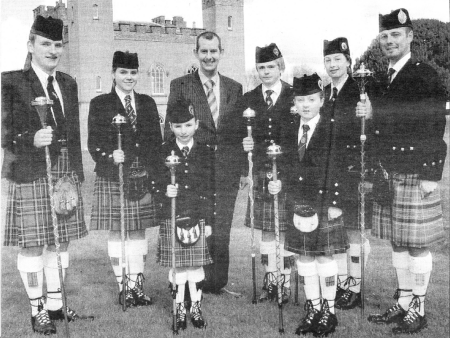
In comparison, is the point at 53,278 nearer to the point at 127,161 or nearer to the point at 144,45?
the point at 127,161

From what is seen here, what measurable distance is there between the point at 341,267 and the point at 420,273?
67 centimetres

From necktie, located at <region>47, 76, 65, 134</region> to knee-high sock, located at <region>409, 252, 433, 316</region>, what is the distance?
105 inches

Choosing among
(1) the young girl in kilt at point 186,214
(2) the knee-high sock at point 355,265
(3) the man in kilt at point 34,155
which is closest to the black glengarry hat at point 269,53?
(1) the young girl in kilt at point 186,214

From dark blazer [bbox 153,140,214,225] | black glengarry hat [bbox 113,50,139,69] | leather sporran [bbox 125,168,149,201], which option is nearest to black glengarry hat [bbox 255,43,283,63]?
dark blazer [bbox 153,140,214,225]

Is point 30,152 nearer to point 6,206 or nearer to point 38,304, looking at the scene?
point 6,206

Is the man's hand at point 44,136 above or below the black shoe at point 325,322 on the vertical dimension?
above

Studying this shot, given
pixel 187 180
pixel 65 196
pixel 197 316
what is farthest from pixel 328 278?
pixel 65 196

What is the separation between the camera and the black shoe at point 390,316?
402 cm

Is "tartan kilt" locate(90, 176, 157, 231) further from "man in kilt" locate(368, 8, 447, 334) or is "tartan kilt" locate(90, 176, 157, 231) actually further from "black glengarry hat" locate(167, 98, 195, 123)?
"man in kilt" locate(368, 8, 447, 334)

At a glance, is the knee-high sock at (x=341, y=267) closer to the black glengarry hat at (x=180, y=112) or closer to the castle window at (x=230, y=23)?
the black glengarry hat at (x=180, y=112)

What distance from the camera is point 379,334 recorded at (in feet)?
12.5

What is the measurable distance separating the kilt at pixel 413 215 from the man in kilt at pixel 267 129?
855 millimetres

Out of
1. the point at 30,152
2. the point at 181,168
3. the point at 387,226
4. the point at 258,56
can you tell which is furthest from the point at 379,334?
the point at 30,152

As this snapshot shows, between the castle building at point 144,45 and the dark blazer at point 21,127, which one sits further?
the castle building at point 144,45
